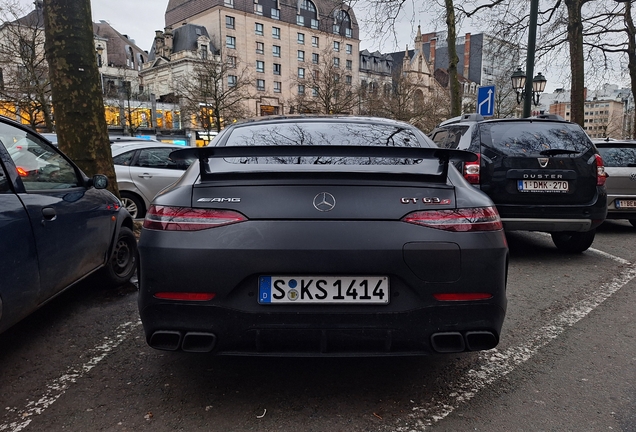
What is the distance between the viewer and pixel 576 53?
58.9 feet

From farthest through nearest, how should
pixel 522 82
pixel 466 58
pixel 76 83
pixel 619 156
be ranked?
pixel 466 58
pixel 522 82
pixel 619 156
pixel 76 83

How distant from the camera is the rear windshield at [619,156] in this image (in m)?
8.30

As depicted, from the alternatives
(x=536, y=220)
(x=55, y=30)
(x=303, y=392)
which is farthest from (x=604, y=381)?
(x=55, y=30)

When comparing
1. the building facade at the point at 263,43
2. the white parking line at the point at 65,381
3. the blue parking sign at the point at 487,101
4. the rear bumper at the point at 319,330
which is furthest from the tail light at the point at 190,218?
the building facade at the point at 263,43

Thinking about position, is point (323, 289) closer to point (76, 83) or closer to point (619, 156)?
point (76, 83)

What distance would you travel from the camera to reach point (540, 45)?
65.7ft

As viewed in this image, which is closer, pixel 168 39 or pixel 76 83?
pixel 76 83

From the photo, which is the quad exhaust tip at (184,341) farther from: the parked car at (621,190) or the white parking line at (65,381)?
the parked car at (621,190)

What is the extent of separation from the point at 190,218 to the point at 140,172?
7.20 m

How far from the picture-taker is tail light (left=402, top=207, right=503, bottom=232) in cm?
236

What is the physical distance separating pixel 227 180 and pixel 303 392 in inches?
48.1

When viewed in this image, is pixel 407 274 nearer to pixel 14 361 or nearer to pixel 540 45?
pixel 14 361

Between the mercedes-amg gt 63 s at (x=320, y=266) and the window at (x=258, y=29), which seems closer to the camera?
the mercedes-amg gt 63 s at (x=320, y=266)

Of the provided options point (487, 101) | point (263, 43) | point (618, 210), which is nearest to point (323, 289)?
point (618, 210)
